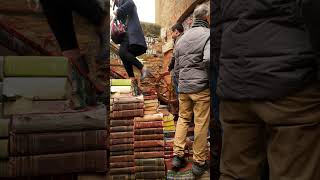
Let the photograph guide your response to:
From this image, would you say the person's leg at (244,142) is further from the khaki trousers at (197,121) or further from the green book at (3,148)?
the khaki trousers at (197,121)

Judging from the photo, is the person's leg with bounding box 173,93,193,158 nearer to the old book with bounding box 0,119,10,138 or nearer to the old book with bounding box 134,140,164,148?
the old book with bounding box 134,140,164,148

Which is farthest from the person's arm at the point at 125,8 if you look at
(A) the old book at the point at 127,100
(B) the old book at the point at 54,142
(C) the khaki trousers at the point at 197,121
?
(B) the old book at the point at 54,142

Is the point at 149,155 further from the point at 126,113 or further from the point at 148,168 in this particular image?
the point at 126,113

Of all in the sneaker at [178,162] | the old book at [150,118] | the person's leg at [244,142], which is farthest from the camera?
the old book at [150,118]

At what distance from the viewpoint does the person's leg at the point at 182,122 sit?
109 inches

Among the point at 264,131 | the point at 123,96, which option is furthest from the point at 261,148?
the point at 123,96

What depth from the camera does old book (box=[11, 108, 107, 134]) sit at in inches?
54.2

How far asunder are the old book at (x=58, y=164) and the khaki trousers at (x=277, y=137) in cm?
61

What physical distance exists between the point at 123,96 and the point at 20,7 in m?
2.10

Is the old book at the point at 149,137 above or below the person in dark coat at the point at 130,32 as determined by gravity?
below

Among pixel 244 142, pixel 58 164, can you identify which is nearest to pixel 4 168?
pixel 58 164

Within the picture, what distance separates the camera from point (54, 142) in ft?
4.59

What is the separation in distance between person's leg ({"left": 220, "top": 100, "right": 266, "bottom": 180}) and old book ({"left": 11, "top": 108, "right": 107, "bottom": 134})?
597mm

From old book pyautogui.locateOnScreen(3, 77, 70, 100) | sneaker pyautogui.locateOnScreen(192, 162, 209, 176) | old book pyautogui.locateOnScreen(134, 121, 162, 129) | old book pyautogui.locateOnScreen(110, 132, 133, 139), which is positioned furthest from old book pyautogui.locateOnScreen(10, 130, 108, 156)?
old book pyautogui.locateOnScreen(110, 132, 133, 139)
